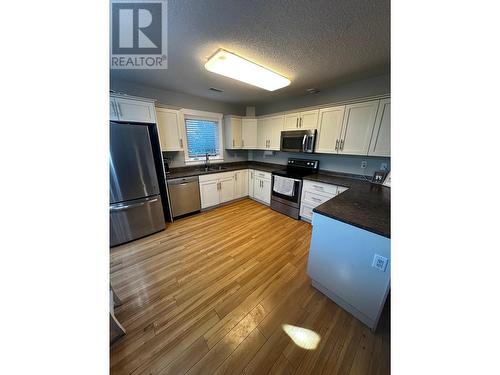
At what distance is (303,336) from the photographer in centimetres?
124

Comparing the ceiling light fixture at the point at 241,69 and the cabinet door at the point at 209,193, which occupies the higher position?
the ceiling light fixture at the point at 241,69

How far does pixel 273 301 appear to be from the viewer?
150 centimetres

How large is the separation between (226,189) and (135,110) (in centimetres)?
204

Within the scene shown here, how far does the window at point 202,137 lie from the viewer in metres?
3.41

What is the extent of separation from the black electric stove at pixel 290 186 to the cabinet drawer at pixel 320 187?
0.45 ft

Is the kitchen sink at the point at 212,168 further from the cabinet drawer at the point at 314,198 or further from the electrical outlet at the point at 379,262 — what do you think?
the electrical outlet at the point at 379,262

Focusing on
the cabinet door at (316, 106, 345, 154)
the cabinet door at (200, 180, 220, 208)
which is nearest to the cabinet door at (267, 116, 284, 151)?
the cabinet door at (316, 106, 345, 154)

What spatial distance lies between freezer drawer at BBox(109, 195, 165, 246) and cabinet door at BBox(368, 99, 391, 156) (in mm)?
3368

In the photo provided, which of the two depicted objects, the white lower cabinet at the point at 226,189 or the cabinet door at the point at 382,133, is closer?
the cabinet door at the point at 382,133

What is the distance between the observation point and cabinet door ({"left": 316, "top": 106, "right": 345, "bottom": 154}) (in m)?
2.57

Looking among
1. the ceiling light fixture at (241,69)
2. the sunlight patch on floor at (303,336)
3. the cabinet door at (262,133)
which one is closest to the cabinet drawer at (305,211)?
the cabinet door at (262,133)
